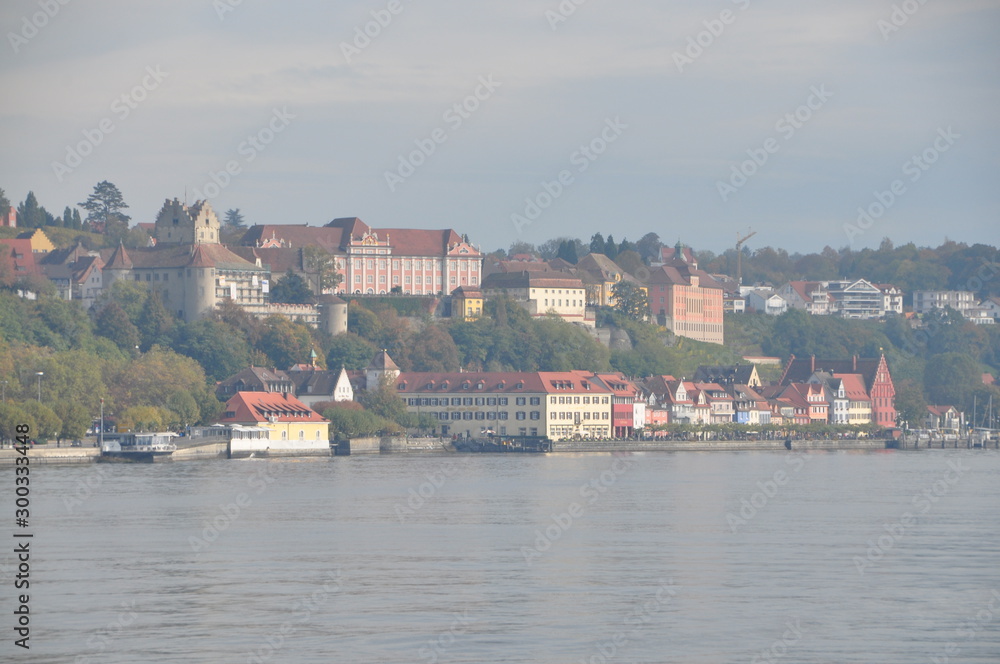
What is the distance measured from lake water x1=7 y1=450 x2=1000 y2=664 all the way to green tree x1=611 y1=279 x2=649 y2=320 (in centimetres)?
8021

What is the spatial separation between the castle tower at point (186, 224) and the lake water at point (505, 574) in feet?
219

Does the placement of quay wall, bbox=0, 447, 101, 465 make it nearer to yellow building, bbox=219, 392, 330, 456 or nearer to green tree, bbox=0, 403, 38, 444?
green tree, bbox=0, 403, 38, 444

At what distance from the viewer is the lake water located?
2616 cm

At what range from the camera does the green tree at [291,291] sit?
116m

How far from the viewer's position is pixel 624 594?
3045 centimetres

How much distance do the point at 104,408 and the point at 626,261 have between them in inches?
3113

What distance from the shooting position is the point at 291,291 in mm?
116125

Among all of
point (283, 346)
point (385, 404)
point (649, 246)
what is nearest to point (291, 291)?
point (283, 346)

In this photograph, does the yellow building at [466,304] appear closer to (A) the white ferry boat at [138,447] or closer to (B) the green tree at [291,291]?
(B) the green tree at [291,291]

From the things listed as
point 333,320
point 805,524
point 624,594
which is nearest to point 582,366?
point 333,320

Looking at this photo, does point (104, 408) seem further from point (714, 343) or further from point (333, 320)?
point (714, 343)

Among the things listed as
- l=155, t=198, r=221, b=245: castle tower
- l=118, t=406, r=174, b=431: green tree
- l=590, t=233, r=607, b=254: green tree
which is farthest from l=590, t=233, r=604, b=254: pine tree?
l=118, t=406, r=174, b=431: green tree

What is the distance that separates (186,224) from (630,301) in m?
33.7

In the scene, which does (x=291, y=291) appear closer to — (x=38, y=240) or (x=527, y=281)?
(x=527, y=281)
